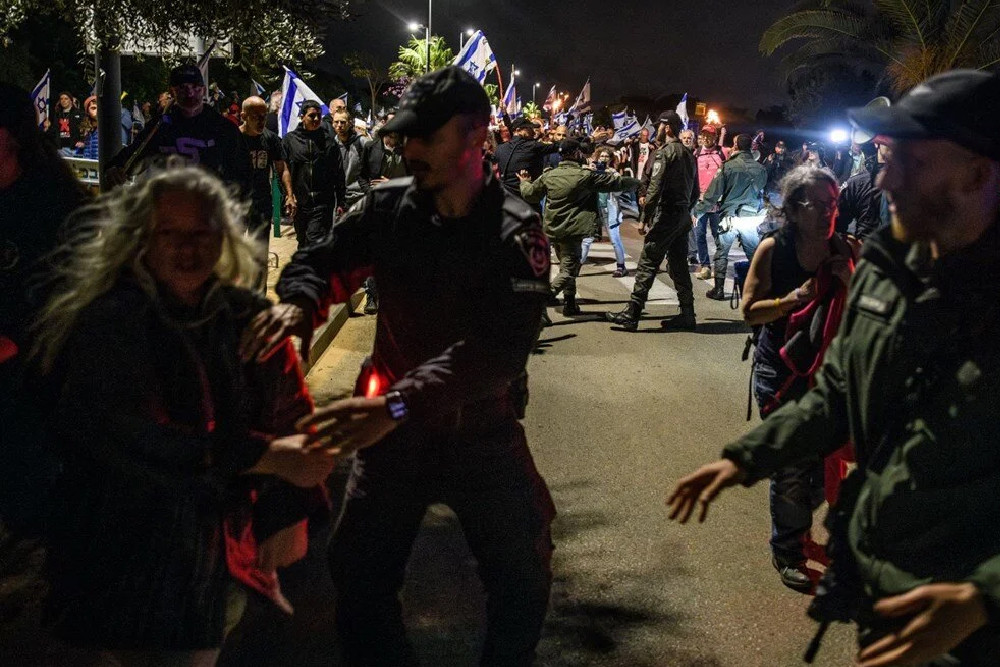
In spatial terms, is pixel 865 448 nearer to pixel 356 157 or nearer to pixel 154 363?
pixel 154 363

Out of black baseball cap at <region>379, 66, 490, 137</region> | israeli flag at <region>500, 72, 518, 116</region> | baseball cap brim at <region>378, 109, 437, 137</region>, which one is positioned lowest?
baseball cap brim at <region>378, 109, 437, 137</region>

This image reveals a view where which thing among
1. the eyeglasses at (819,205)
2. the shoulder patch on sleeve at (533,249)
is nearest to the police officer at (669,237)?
the eyeglasses at (819,205)

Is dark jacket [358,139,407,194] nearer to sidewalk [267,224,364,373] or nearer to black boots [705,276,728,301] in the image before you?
sidewalk [267,224,364,373]

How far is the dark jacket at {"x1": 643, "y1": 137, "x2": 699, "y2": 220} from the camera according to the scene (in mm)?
9516

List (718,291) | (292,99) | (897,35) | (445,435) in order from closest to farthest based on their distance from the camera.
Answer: (445,435)
(718,291)
(292,99)
(897,35)

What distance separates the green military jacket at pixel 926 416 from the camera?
1791mm

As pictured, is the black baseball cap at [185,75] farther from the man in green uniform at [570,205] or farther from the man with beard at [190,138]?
the man in green uniform at [570,205]

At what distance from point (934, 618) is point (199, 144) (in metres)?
6.15

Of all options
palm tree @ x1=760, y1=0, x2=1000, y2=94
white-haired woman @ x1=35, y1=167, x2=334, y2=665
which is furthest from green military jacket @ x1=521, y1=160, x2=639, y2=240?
palm tree @ x1=760, y1=0, x2=1000, y2=94

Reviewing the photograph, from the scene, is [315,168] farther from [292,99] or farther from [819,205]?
[819,205]

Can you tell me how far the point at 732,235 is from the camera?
1175cm

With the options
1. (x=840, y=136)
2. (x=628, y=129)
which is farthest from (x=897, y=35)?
(x=840, y=136)

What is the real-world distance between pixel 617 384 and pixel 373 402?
539 cm

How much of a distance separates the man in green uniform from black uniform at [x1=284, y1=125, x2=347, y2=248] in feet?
6.81
